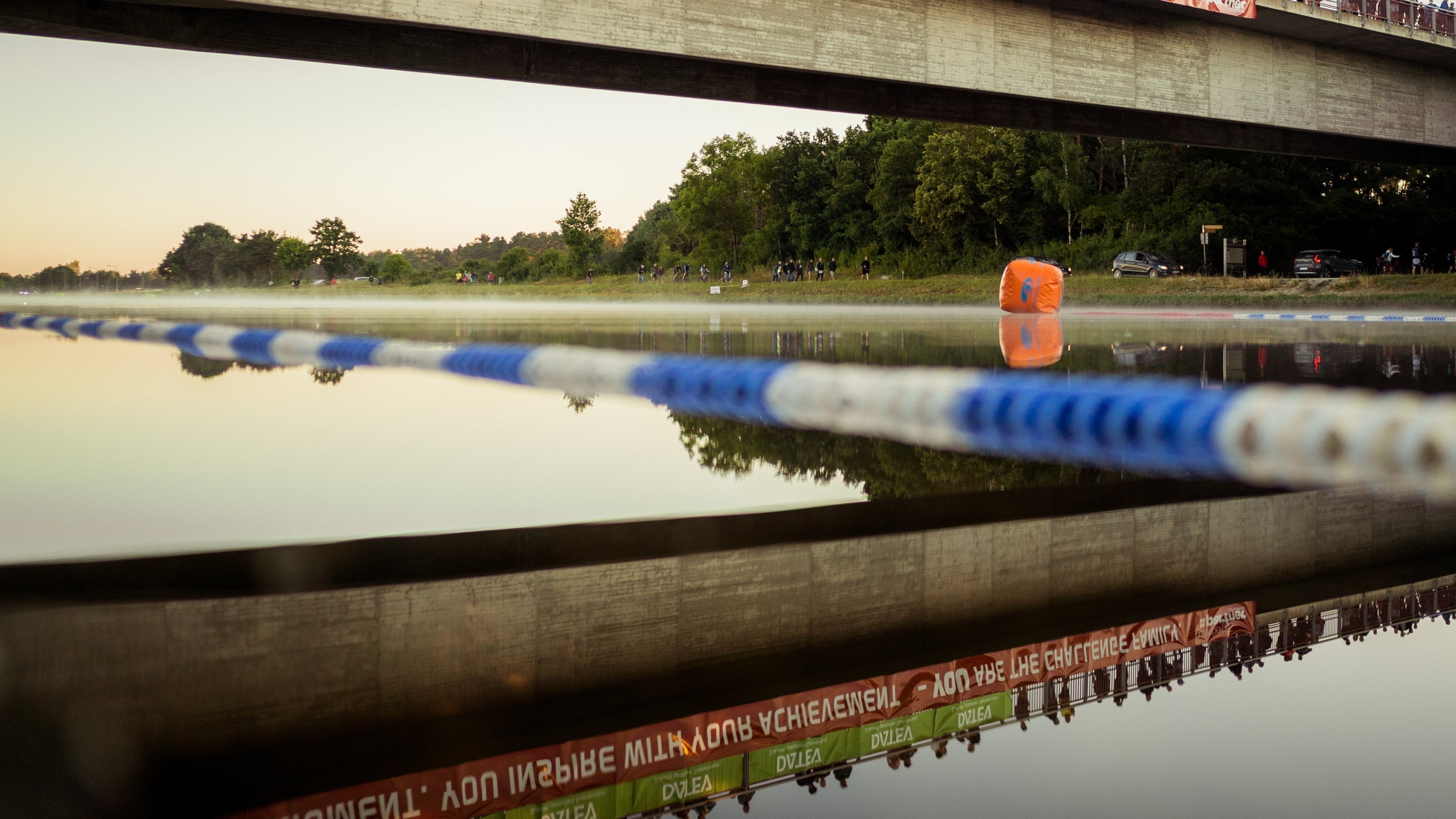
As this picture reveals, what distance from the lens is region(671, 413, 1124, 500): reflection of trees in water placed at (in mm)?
6742

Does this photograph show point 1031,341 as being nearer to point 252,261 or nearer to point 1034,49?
point 1034,49

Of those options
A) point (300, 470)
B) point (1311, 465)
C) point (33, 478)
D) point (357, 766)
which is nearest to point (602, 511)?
point (300, 470)

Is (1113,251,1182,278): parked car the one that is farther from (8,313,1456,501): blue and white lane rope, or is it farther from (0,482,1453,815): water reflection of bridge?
(0,482,1453,815): water reflection of bridge

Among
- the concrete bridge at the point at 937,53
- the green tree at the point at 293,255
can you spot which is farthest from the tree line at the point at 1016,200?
the green tree at the point at 293,255

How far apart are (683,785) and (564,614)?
145 cm

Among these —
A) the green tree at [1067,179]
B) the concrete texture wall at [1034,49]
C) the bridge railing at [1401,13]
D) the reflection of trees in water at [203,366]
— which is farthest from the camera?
the green tree at [1067,179]

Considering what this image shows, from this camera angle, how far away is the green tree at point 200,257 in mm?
65000

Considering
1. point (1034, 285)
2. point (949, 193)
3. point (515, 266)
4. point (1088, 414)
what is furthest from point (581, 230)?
point (1088, 414)

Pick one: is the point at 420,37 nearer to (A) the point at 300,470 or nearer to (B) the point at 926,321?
(A) the point at 300,470

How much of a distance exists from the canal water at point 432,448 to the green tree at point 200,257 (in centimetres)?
4908

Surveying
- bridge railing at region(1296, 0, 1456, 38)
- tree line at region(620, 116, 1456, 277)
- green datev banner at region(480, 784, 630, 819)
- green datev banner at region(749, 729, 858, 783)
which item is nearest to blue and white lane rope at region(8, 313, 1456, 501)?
green datev banner at region(749, 729, 858, 783)

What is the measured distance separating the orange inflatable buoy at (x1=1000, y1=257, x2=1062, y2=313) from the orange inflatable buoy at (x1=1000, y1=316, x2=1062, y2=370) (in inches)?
33.1

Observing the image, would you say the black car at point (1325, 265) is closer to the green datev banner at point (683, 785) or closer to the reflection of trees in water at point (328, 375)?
the reflection of trees in water at point (328, 375)

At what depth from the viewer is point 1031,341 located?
2045 centimetres
